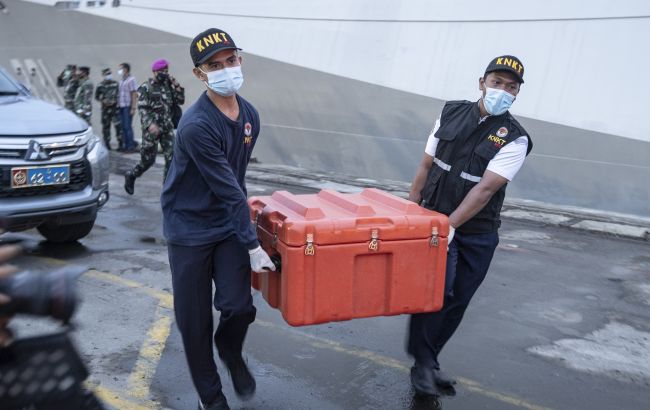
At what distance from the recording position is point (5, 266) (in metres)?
1.83

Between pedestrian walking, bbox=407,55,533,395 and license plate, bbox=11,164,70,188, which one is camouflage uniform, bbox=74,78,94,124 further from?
pedestrian walking, bbox=407,55,533,395

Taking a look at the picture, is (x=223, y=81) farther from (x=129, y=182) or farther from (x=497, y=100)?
(x=129, y=182)

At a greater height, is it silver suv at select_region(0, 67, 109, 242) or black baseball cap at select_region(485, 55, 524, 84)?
black baseball cap at select_region(485, 55, 524, 84)

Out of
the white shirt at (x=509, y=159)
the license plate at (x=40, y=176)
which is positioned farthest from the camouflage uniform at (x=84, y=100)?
the white shirt at (x=509, y=159)

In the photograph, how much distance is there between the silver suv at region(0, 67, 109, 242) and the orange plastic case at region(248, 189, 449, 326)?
118 inches

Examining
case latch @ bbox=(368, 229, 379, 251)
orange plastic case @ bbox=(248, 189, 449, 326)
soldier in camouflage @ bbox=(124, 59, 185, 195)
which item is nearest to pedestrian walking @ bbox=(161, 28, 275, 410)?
orange plastic case @ bbox=(248, 189, 449, 326)

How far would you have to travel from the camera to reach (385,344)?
15.2 feet

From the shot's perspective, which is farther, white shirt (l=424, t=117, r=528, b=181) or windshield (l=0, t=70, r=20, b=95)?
windshield (l=0, t=70, r=20, b=95)

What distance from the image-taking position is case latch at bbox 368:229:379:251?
3307 mm

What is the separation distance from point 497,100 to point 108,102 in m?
12.5

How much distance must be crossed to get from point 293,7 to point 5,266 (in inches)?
463

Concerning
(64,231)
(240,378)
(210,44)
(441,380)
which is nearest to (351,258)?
(240,378)

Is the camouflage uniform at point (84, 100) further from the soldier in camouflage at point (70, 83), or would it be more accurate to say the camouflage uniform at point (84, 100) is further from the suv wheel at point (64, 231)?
the suv wheel at point (64, 231)

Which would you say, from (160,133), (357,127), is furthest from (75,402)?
(357,127)
